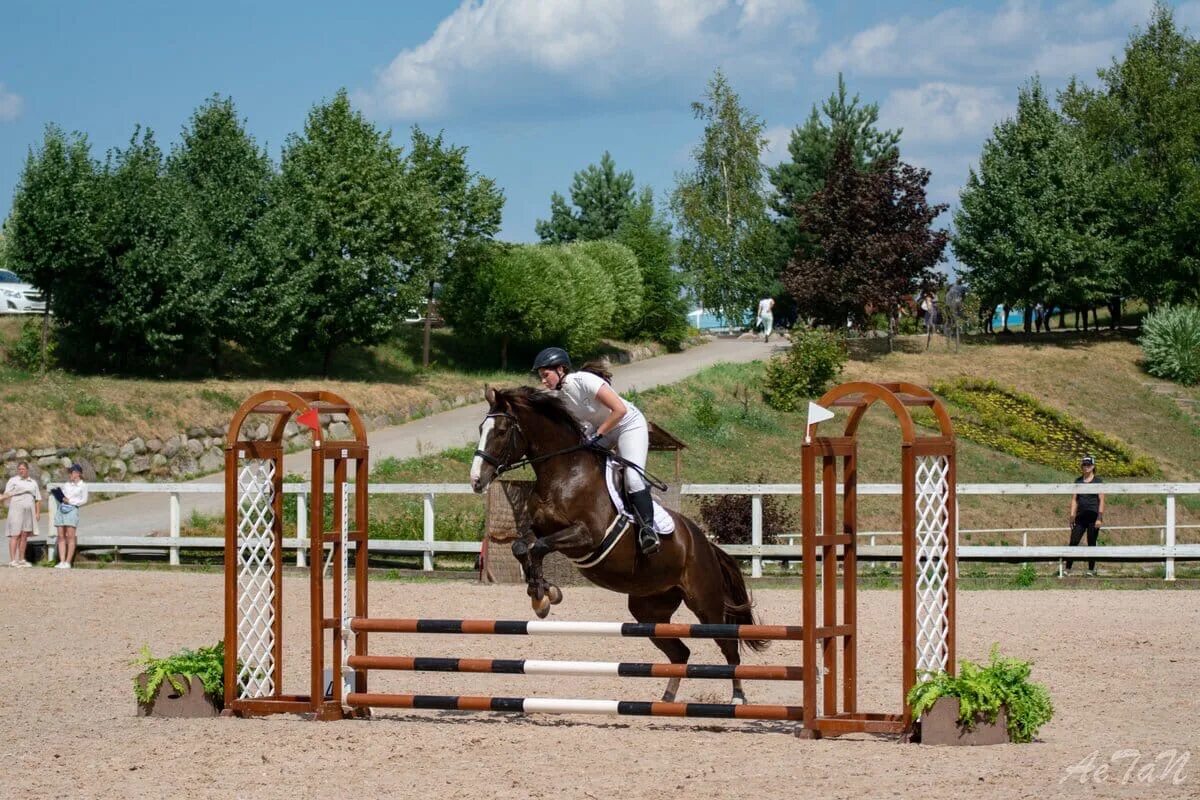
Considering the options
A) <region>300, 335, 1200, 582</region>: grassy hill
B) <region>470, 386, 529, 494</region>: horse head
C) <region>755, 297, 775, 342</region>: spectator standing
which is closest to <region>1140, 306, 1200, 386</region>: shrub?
<region>300, 335, 1200, 582</region>: grassy hill

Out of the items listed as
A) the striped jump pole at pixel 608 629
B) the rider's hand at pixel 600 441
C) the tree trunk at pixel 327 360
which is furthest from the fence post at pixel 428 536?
the tree trunk at pixel 327 360

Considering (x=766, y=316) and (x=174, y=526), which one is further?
(x=766, y=316)

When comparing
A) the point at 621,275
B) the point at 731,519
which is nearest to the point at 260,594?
the point at 731,519

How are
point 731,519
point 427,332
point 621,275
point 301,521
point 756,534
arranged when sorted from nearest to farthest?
point 756,534, point 301,521, point 731,519, point 427,332, point 621,275

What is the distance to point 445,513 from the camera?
23.8 m

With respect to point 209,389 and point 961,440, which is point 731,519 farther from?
point 961,440

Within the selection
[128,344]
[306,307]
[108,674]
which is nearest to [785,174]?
[306,307]

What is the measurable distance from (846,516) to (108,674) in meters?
6.31

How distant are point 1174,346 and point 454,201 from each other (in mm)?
21664

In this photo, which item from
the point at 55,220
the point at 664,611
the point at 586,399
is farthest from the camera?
the point at 55,220

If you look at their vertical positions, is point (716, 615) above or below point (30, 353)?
below

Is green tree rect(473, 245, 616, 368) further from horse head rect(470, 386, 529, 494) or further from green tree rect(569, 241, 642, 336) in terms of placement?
horse head rect(470, 386, 529, 494)

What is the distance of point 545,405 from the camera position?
9367 millimetres

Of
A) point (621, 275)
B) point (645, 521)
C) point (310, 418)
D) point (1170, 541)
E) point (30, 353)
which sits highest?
point (621, 275)
